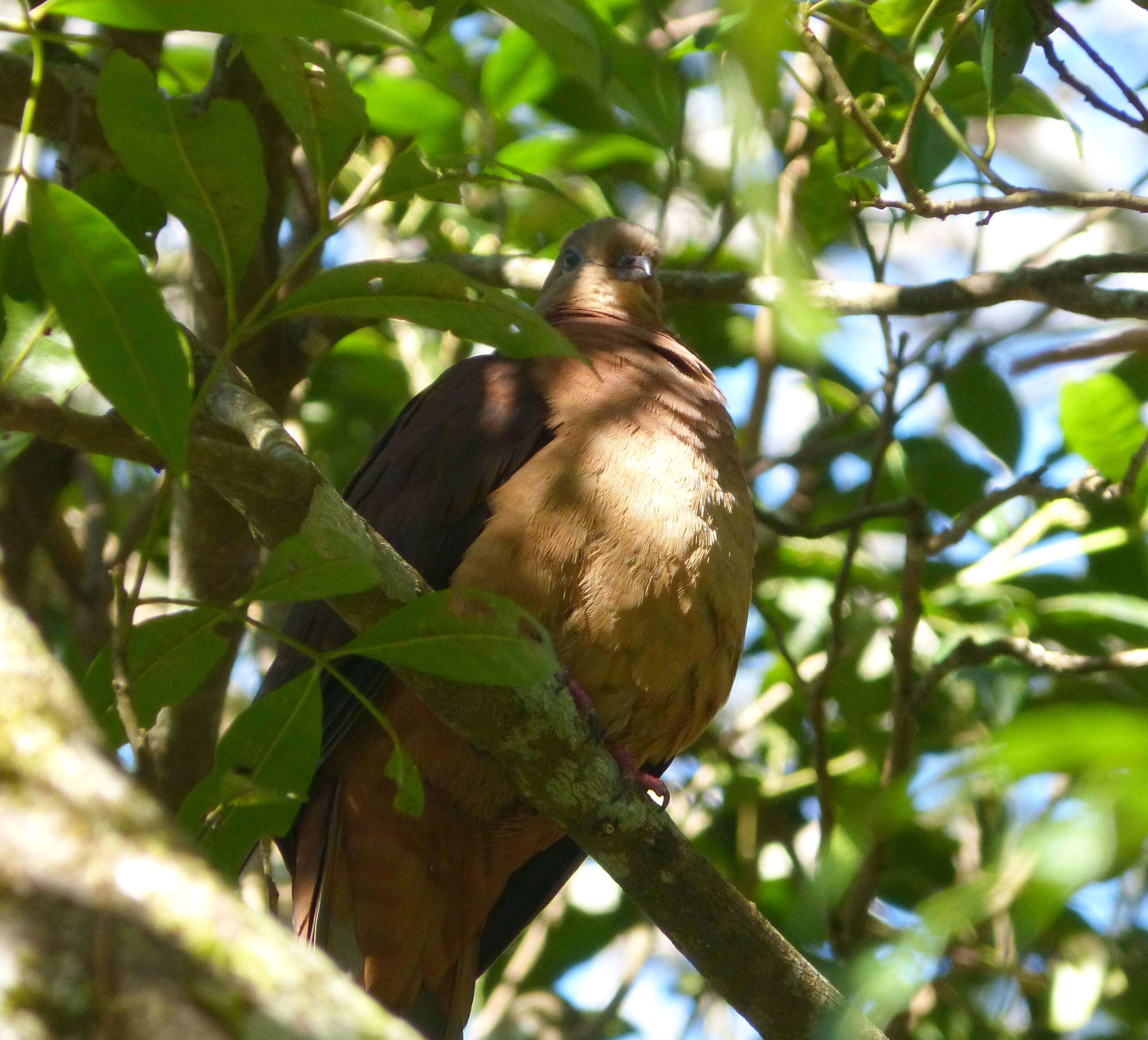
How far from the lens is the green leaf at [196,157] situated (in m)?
1.62

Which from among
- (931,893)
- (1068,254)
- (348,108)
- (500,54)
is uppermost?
(348,108)

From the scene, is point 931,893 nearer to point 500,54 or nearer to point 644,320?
point 644,320

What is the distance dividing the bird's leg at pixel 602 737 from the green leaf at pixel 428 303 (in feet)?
2.77

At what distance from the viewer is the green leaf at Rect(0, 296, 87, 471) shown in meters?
1.75

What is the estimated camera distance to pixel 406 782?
6.04 feet

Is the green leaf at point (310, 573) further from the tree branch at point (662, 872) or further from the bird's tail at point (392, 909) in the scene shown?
the bird's tail at point (392, 909)

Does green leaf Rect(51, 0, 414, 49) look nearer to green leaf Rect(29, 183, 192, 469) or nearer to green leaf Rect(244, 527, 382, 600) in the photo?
green leaf Rect(29, 183, 192, 469)

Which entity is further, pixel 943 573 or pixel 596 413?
pixel 943 573

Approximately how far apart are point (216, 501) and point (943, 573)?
79.6 inches

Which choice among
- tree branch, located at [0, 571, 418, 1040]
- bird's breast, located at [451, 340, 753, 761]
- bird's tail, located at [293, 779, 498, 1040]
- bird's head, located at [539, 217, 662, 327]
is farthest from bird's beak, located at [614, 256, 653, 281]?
tree branch, located at [0, 571, 418, 1040]

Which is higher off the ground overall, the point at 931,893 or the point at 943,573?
the point at 943,573

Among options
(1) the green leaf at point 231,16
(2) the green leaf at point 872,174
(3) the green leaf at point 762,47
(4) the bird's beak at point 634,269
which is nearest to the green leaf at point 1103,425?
(2) the green leaf at point 872,174

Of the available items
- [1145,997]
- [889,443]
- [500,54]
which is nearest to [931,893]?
[1145,997]

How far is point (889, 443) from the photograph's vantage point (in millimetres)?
3369
